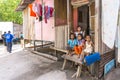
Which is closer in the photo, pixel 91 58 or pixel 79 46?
pixel 91 58

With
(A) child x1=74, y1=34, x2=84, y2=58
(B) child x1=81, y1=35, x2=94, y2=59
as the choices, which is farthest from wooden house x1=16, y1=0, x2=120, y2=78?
(A) child x1=74, y1=34, x2=84, y2=58

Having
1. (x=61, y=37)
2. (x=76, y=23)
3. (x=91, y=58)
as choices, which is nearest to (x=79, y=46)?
(x=91, y=58)

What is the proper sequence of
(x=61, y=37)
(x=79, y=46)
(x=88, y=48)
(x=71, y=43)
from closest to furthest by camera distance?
(x=88, y=48)
(x=79, y=46)
(x=71, y=43)
(x=61, y=37)

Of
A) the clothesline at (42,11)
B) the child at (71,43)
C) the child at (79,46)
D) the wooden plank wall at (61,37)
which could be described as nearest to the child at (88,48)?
the child at (79,46)

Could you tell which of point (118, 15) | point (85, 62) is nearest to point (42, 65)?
point (85, 62)

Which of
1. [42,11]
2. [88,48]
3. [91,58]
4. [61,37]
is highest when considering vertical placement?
[42,11]

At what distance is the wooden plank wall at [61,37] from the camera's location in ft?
33.8

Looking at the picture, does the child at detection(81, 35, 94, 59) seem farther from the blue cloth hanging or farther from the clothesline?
the clothesline

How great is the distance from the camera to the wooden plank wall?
33.8 ft

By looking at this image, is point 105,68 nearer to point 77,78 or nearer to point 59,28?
point 77,78

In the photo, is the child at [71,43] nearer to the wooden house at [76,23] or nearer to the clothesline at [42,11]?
the wooden house at [76,23]

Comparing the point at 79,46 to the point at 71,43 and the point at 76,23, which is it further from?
the point at 76,23

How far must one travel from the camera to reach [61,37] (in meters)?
10.5

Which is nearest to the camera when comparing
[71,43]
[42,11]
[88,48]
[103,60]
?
[103,60]
